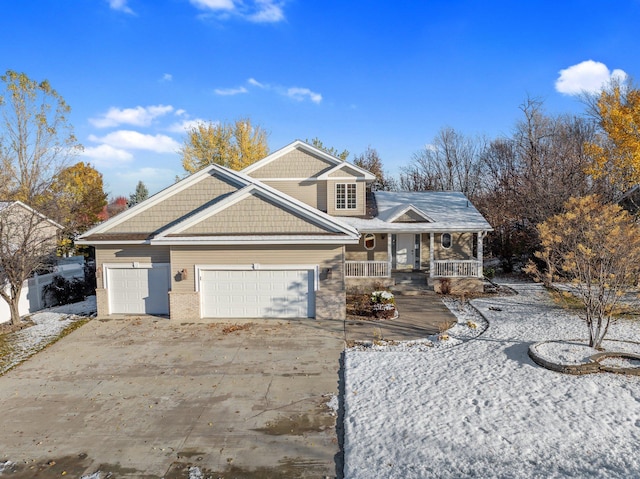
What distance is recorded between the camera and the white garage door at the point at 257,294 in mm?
14250

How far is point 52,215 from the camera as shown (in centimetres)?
1727

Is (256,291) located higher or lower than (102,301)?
higher

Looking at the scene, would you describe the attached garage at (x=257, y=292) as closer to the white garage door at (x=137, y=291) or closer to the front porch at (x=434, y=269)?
the white garage door at (x=137, y=291)

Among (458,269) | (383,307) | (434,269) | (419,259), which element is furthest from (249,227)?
(419,259)

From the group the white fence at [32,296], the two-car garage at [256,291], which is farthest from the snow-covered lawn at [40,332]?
the two-car garage at [256,291]

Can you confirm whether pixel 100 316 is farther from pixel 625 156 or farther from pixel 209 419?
pixel 625 156

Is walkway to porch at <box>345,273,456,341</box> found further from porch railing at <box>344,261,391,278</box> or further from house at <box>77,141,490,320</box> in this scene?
house at <box>77,141,490,320</box>

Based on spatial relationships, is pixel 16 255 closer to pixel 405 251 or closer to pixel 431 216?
pixel 405 251

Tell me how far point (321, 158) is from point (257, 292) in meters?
9.18

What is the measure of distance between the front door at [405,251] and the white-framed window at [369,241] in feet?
4.76

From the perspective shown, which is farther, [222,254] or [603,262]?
[222,254]

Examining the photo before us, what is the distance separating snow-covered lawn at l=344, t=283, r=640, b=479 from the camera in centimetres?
594

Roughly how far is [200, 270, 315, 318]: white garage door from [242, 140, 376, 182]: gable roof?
7661mm

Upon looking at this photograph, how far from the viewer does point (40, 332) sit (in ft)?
43.9
